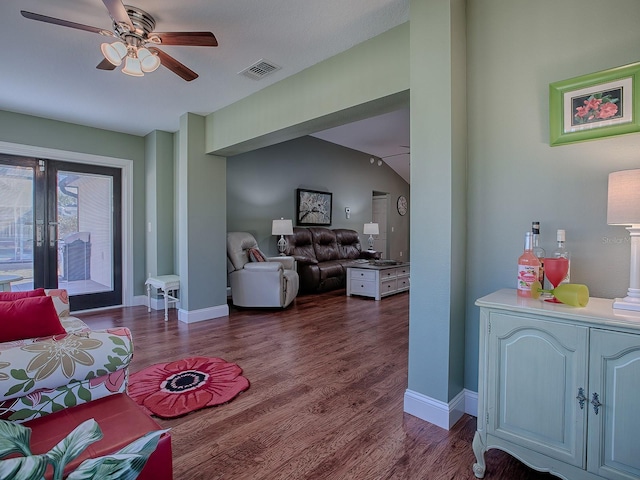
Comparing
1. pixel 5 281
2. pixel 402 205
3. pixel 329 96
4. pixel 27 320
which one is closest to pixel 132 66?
pixel 329 96

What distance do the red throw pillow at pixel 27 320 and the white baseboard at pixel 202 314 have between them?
8.42 ft

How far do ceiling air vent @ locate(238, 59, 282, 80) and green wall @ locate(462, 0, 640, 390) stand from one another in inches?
61.8

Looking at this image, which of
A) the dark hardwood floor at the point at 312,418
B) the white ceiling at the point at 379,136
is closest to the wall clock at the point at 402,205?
the white ceiling at the point at 379,136

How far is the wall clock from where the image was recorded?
9562 mm

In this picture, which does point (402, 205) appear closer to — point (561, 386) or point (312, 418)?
point (312, 418)

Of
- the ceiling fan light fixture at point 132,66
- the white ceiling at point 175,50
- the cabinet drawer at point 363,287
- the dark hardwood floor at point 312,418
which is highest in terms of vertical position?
the white ceiling at point 175,50

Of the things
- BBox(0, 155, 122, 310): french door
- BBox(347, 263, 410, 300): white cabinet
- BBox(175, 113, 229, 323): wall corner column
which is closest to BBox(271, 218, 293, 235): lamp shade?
BBox(347, 263, 410, 300): white cabinet

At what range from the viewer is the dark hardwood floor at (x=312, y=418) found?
1561 millimetres

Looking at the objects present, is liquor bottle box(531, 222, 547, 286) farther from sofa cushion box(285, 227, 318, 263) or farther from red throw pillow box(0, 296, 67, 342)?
sofa cushion box(285, 227, 318, 263)

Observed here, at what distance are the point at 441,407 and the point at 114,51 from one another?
2.90m

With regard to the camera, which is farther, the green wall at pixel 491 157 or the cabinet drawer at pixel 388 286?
the cabinet drawer at pixel 388 286

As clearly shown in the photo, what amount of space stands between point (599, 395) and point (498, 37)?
1.88 m

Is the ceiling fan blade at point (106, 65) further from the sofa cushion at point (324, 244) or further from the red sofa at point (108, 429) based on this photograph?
the sofa cushion at point (324, 244)

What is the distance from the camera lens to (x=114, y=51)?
6.69 feet
